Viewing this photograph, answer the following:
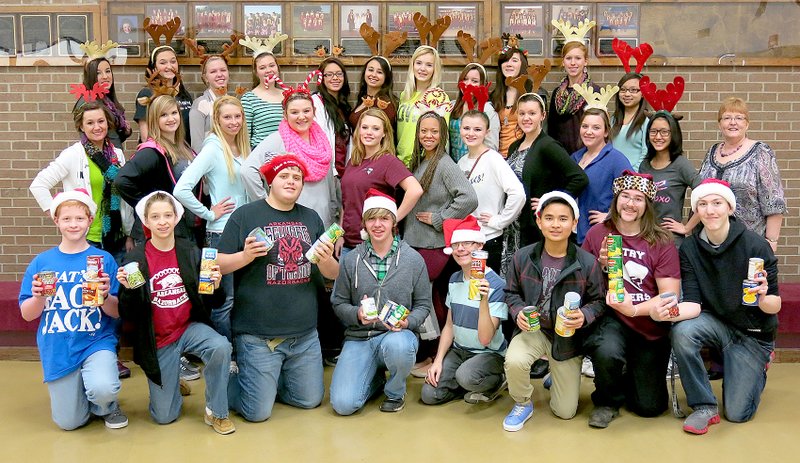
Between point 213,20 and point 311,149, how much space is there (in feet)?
7.09

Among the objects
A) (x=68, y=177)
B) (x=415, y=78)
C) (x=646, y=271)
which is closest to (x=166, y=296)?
(x=68, y=177)

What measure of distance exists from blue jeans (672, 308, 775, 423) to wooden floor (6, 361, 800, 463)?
0.43ft

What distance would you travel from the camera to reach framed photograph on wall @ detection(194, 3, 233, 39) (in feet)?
21.0

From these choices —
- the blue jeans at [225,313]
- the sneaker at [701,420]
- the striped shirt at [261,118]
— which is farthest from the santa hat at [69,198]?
the sneaker at [701,420]

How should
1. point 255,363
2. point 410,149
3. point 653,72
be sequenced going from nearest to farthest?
point 255,363, point 410,149, point 653,72

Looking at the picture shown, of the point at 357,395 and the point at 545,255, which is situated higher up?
the point at 545,255

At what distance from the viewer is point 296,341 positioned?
4.45m

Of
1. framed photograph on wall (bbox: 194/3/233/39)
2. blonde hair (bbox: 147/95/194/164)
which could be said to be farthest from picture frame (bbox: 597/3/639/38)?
blonde hair (bbox: 147/95/194/164)

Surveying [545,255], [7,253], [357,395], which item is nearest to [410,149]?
[545,255]

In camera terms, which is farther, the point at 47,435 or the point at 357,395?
the point at 357,395

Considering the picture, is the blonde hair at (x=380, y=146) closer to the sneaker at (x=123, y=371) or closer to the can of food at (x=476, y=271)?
the can of food at (x=476, y=271)

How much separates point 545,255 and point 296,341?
149 centimetres

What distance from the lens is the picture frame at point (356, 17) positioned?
640 cm

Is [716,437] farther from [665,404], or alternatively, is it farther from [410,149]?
[410,149]
